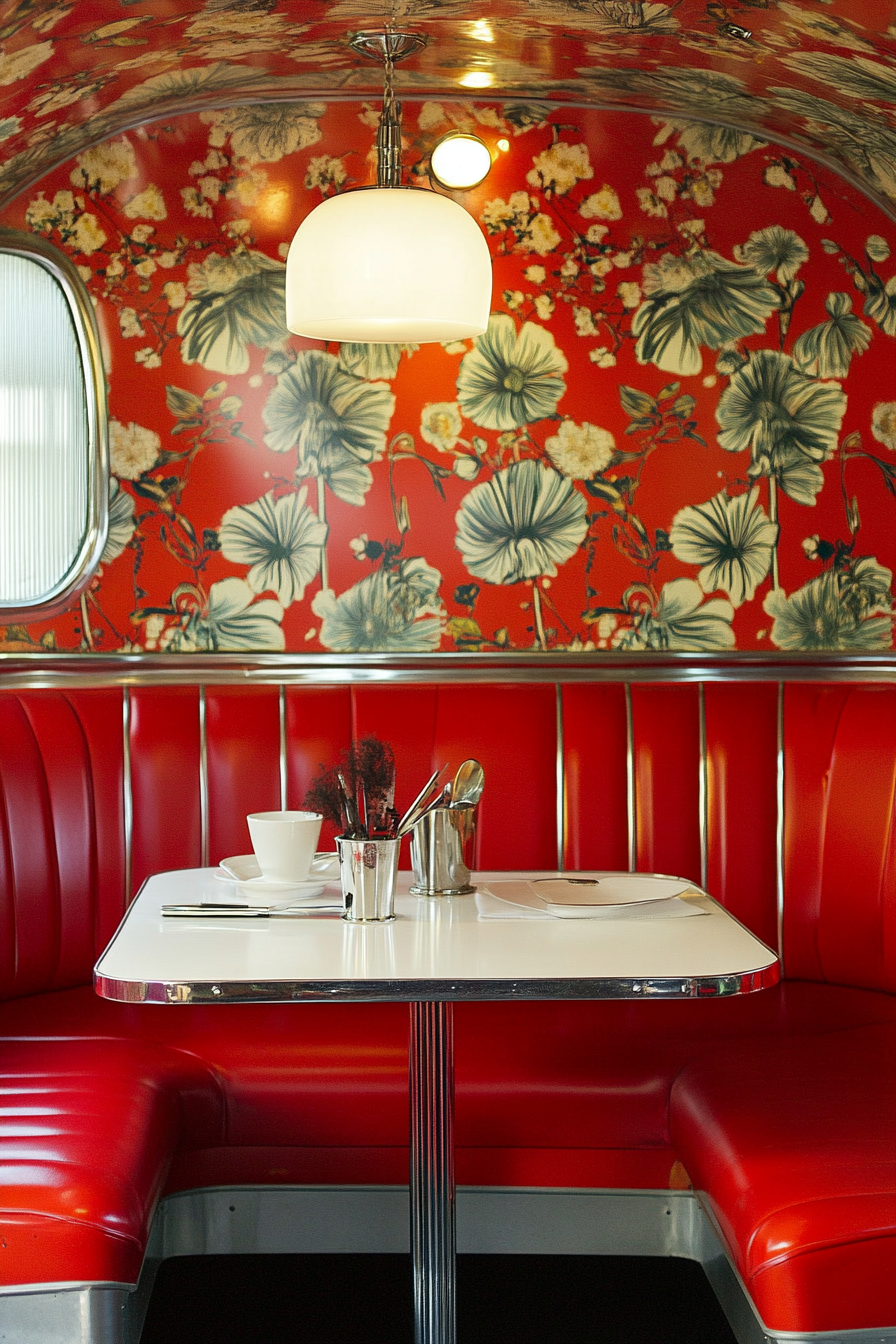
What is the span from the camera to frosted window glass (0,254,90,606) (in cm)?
A: 318

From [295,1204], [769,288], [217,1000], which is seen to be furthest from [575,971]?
[769,288]

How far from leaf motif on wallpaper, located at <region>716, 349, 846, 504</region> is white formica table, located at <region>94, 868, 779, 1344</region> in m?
1.46

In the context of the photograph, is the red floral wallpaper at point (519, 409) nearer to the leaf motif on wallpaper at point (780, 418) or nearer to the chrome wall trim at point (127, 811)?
the leaf motif on wallpaper at point (780, 418)

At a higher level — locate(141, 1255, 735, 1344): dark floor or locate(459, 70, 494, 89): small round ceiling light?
locate(459, 70, 494, 89): small round ceiling light

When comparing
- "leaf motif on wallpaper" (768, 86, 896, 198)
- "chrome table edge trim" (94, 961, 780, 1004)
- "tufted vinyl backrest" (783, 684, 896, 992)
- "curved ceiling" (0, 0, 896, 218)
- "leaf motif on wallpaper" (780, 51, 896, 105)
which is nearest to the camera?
"chrome table edge trim" (94, 961, 780, 1004)

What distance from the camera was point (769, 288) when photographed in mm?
3197

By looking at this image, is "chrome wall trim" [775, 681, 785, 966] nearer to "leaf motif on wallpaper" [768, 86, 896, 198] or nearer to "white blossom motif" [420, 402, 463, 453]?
"white blossom motif" [420, 402, 463, 453]

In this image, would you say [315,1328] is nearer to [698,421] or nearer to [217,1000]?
[217,1000]

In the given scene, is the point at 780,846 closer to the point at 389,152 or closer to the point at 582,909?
the point at 582,909

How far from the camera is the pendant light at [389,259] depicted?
2082mm

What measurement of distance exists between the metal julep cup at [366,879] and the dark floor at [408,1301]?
96 centimetres

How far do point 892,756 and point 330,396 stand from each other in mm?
1552

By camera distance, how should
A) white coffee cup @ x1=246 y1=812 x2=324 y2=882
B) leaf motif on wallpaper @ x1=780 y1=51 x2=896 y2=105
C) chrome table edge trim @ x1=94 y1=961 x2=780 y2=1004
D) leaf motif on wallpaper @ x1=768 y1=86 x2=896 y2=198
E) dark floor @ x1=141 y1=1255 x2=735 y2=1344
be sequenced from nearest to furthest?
chrome table edge trim @ x1=94 y1=961 x2=780 y2=1004, white coffee cup @ x1=246 y1=812 x2=324 y2=882, dark floor @ x1=141 y1=1255 x2=735 y2=1344, leaf motif on wallpaper @ x1=780 y1=51 x2=896 y2=105, leaf motif on wallpaper @ x1=768 y1=86 x2=896 y2=198

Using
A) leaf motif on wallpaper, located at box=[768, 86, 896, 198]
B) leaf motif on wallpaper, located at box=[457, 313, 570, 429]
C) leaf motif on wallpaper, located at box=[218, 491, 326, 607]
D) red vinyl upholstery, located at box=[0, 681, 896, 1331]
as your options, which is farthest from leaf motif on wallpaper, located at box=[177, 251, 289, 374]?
leaf motif on wallpaper, located at box=[768, 86, 896, 198]
